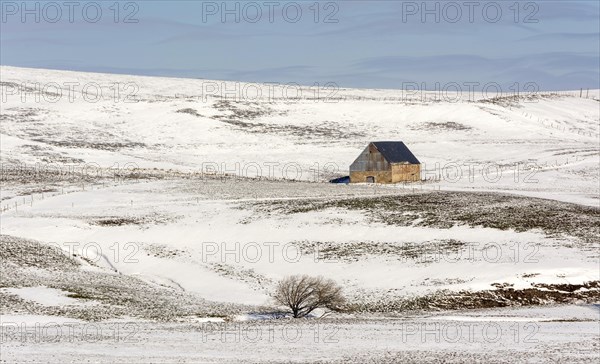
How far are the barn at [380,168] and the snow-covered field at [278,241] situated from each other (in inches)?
129

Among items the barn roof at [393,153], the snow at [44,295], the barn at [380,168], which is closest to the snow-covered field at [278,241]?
the snow at [44,295]

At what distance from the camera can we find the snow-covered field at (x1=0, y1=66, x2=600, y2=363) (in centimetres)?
3541

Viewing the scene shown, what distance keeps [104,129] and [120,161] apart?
67.4 feet

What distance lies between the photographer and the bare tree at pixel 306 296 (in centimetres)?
4294

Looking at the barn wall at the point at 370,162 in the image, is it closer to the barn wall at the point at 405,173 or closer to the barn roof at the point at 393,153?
the barn roof at the point at 393,153

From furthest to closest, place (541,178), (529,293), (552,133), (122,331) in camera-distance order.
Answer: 1. (552,133)
2. (541,178)
3. (529,293)
4. (122,331)

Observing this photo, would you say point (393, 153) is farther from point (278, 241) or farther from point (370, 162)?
point (278, 241)

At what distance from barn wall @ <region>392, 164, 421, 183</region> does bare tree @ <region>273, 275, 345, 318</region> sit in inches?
1915

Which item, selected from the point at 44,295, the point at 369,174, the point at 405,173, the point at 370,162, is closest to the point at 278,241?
the point at 44,295

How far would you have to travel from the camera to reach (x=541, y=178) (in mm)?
88562

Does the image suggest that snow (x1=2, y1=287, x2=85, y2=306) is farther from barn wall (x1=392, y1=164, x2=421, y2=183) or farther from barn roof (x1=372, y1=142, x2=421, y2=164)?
barn roof (x1=372, y1=142, x2=421, y2=164)

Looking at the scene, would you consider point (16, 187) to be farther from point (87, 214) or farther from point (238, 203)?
point (238, 203)

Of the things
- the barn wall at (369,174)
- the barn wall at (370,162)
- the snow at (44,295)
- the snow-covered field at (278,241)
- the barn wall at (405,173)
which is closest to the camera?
Answer: the snow-covered field at (278,241)

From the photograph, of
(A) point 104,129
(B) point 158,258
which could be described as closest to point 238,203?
(B) point 158,258
